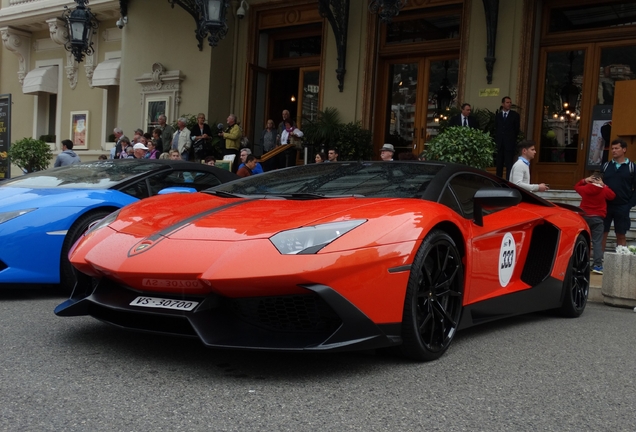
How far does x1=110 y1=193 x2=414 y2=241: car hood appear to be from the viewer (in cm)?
375

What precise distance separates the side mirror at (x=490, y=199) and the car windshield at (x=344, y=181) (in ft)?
1.03

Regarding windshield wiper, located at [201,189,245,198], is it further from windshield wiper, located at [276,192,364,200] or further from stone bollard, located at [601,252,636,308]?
stone bollard, located at [601,252,636,308]

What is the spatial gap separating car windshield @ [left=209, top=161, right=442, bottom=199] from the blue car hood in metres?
1.61

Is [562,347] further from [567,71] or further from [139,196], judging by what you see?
[567,71]

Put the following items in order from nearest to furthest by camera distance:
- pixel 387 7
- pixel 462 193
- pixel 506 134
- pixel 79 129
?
pixel 462 193, pixel 387 7, pixel 506 134, pixel 79 129

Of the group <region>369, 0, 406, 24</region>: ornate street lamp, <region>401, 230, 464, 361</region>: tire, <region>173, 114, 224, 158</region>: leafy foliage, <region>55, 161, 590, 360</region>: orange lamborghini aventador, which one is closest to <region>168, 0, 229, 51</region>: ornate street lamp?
<region>369, 0, 406, 24</region>: ornate street lamp

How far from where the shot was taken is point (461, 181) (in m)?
4.82

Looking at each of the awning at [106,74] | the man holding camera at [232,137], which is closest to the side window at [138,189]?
the man holding camera at [232,137]

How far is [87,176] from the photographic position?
22.3ft

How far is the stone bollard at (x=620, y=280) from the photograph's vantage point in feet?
23.3

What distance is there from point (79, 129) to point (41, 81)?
210cm

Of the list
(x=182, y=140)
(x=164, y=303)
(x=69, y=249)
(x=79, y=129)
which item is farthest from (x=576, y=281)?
(x=79, y=129)

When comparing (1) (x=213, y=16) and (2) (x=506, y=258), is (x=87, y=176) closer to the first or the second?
(2) (x=506, y=258)

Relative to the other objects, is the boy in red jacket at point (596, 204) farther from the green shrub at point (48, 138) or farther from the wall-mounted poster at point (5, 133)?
the green shrub at point (48, 138)
